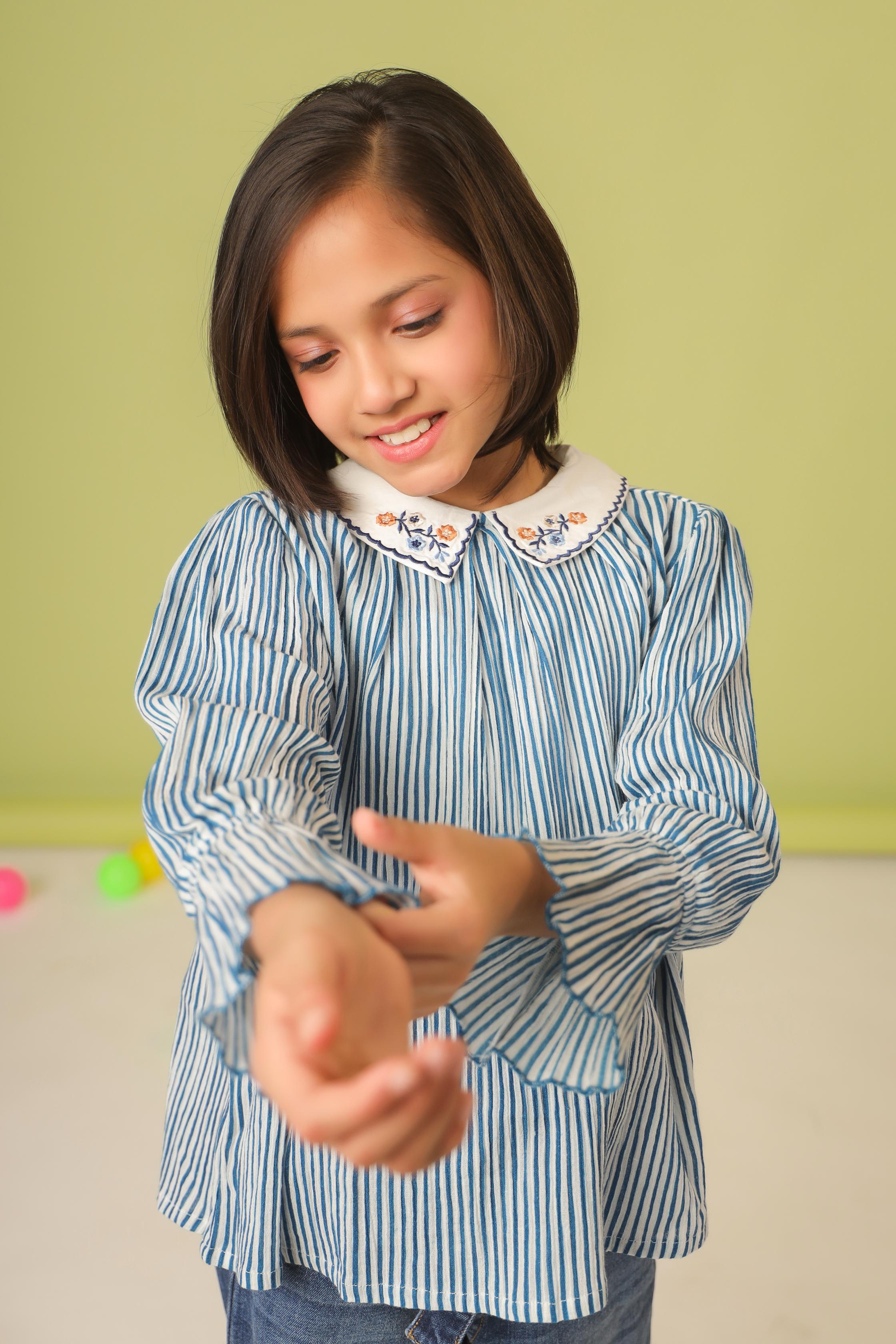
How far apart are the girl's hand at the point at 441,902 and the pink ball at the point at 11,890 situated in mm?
1722

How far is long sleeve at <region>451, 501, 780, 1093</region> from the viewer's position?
51cm

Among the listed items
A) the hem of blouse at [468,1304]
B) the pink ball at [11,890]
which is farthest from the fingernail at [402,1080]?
the pink ball at [11,890]

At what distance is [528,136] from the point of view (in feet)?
7.11

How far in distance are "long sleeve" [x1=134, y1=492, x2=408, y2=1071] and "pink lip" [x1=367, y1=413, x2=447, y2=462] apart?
67mm

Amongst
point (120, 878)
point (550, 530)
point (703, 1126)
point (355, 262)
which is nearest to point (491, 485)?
point (550, 530)

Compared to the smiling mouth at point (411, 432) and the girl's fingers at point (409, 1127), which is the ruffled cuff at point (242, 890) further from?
the smiling mouth at point (411, 432)

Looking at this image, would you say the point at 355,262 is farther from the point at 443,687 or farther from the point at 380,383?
the point at 443,687

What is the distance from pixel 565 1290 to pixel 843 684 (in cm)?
192

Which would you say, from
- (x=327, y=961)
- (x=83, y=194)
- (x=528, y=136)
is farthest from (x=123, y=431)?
(x=327, y=961)

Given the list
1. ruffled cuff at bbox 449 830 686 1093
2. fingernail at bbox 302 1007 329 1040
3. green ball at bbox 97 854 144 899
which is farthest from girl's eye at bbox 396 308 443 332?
green ball at bbox 97 854 144 899

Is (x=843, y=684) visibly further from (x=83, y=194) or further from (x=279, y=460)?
(x=279, y=460)

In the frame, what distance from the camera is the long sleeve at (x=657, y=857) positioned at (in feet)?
1.67

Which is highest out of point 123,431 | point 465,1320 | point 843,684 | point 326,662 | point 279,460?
point 123,431

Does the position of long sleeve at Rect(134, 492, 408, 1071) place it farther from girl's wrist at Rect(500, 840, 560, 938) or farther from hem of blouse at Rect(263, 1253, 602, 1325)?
hem of blouse at Rect(263, 1253, 602, 1325)
